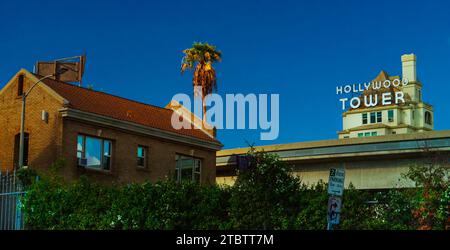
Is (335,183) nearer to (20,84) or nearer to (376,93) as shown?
(20,84)

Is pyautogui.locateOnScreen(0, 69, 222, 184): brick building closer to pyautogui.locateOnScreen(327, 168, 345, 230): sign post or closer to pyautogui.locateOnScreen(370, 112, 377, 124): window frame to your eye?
pyautogui.locateOnScreen(327, 168, 345, 230): sign post

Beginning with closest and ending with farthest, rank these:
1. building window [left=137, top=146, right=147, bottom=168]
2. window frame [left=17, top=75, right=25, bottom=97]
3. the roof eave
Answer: the roof eave < window frame [left=17, top=75, right=25, bottom=97] < building window [left=137, top=146, right=147, bottom=168]

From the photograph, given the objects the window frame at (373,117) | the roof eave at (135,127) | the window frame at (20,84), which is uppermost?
the window frame at (373,117)

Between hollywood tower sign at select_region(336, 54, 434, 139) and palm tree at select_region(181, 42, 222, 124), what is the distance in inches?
3529

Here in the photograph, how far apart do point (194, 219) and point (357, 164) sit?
3525 centimetres

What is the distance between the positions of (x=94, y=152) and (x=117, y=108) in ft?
16.8

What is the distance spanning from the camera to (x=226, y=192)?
21.9 m

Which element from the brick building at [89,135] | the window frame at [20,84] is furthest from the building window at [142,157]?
the window frame at [20,84]

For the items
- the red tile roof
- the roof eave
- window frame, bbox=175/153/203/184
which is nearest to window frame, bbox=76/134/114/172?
the roof eave

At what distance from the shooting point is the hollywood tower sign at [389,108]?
541 ft

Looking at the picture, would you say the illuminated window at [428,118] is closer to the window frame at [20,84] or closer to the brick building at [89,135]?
the brick building at [89,135]

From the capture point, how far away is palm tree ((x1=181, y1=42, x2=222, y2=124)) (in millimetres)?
77375

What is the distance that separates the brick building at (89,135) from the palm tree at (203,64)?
23.4 metres

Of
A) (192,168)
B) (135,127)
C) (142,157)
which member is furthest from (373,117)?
(135,127)
